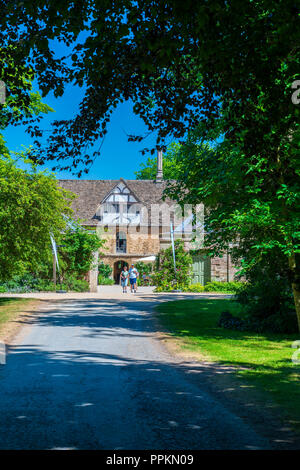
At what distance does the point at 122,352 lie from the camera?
10.6 meters

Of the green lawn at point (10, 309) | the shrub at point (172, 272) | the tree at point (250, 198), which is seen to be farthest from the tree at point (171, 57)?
the shrub at point (172, 272)

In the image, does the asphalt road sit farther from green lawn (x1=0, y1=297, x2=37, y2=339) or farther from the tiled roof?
the tiled roof

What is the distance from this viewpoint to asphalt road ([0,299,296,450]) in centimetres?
488

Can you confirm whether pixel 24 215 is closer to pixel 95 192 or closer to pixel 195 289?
pixel 195 289

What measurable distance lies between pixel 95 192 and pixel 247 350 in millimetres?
41088

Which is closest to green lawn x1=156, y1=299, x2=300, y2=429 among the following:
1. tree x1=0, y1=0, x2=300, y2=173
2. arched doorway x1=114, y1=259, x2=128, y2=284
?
tree x1=0, y1=0, x2=300, y2=173

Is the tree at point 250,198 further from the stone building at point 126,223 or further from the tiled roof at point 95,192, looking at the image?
the tiled roof at point 95,192

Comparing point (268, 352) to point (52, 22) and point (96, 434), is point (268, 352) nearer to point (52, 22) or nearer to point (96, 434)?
point (96, 434)

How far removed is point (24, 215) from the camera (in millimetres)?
21031

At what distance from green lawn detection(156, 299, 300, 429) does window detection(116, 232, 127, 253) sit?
2988cm

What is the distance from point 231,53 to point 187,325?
11676 millimetres

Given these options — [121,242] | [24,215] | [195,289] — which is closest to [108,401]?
[24,215]

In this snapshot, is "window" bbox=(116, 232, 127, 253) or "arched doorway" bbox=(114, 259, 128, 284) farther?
"window" bbox=(116, 232, 127, 253)

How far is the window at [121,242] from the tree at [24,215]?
2597cm
